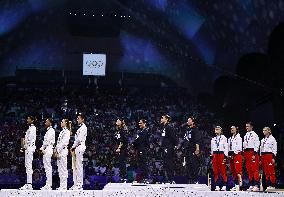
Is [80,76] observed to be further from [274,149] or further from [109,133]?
[274,149]

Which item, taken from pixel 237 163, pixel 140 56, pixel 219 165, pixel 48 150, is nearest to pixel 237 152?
pixel 237 163

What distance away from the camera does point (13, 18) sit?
2508 cm

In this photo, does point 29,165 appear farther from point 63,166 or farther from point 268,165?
point 268,165

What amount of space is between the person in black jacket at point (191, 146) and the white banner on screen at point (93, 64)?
1602 cm

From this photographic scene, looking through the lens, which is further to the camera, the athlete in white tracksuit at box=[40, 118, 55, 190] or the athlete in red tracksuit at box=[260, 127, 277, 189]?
the athlete in red tracksuit at box=[260, 127, 277, 189]

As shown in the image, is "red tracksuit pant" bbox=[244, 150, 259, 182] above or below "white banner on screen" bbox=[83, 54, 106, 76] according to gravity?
below

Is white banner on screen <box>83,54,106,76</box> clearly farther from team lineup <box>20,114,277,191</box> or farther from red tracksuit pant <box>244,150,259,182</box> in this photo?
red tracksuit pant <box>244,150,259,182</box>

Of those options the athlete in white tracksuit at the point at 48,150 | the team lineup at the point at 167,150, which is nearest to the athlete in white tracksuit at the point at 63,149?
the team lineup at the point at 167,150

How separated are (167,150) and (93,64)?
671 inches

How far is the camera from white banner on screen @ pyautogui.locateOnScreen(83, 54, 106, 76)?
28.3m

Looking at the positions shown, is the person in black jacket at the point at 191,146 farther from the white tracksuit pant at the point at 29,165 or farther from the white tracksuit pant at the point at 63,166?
the white tracksuit pant at the point at 29,165

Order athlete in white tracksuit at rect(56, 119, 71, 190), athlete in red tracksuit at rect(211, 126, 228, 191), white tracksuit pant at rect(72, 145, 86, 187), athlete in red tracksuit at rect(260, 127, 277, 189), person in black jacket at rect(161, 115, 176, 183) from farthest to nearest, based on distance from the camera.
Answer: athlete in red tracksuit at rect(211, 126, 228, 191)
person in black jacket at rect(161, 115, 176, 183)
athlete in red tracksuit at rect(260, 127, 277, 189)
white tracksuit pant at rect(72, 145, 86, 187)
athlete in white tracksuit at rect(56, 119, 71, 190)

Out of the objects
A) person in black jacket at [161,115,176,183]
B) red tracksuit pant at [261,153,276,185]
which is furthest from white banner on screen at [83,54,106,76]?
red tracksuit pant at [261,153,276,185]

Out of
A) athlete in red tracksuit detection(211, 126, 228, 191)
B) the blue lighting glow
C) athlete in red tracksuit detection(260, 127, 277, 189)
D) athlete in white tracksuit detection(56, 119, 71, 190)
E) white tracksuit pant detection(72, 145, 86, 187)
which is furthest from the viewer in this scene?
the blue lighting glow
